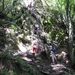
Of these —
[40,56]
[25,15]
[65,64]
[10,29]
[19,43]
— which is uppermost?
[25,15]

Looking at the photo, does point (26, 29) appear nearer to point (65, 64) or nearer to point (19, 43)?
point (19, 43)

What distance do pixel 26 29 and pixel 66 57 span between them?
5122mm

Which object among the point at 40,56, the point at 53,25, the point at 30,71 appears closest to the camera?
Answer: the point at 30,71

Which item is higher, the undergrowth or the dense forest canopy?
the dense forest canopy

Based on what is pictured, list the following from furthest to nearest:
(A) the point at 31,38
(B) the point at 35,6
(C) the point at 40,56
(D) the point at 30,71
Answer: (B) the point at 35,6 < (A) the point at 31,38 < (C) the point at 40,56 < (D) the point at 30,71

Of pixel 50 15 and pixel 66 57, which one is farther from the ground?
pixel 50 15

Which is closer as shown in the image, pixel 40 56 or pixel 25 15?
pixel 40 56

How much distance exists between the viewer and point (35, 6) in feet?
87.3

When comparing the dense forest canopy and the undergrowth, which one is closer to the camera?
the undergrowth

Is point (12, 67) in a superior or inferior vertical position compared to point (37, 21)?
inferior

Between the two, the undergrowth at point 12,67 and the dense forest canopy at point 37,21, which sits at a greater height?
the dense forest canopy at point 37,21

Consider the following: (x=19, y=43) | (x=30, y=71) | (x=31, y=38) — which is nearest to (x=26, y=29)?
(x=31, y=38)

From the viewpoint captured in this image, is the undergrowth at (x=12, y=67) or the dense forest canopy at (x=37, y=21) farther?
the dense forest canopy at (x=37, y=21)

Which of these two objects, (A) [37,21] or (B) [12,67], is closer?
(B) [12,67]
